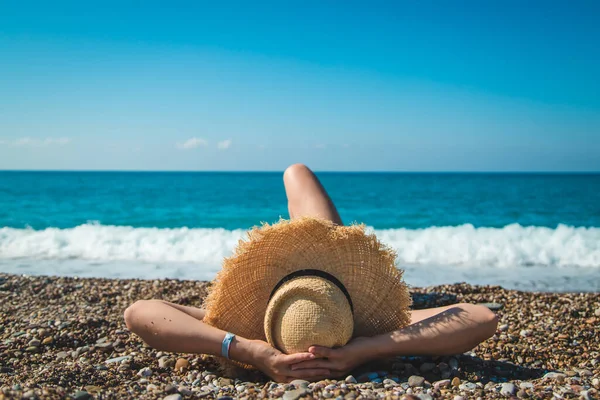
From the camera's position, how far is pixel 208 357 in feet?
11.3

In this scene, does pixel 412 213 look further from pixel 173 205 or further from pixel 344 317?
pixel 344 317

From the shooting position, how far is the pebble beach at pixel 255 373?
2.60 meters

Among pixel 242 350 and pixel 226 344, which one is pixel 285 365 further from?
pixel 226 344

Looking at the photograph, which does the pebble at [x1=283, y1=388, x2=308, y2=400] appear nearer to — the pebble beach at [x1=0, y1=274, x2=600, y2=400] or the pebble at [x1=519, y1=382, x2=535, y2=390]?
the pebble beach at [x1=0, y1=274, x2=600, y2=400]

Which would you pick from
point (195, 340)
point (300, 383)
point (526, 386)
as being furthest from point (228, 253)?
point (526, 386)

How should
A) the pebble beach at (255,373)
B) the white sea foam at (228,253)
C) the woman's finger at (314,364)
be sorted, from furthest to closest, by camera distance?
the white sea foam at (228,253) → the woman's finger at (314,364) → the pebble beach at (255,373)

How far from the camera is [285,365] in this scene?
272cm

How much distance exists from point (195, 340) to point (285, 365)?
648 millimetres

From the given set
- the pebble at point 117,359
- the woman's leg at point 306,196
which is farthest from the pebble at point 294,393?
the woman's leg at point 306,196

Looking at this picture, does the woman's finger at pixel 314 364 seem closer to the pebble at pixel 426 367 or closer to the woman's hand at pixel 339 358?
the woman's hand at pixel 339 358

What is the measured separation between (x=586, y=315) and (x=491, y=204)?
25.2 m

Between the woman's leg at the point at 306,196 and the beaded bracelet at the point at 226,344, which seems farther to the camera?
the woman's leg at the point at 306,196

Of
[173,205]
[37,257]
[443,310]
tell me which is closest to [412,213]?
[173,205]

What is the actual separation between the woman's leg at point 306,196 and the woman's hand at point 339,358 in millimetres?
1343
